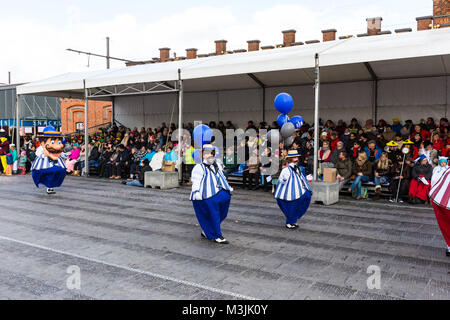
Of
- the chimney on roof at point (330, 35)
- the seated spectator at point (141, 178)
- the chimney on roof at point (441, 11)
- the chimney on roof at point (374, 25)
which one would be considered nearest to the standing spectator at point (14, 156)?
the seated spectator at point (141, 178)

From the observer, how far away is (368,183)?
11.5 metres

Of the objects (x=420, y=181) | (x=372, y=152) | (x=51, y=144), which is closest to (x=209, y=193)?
(x=420, y=181)

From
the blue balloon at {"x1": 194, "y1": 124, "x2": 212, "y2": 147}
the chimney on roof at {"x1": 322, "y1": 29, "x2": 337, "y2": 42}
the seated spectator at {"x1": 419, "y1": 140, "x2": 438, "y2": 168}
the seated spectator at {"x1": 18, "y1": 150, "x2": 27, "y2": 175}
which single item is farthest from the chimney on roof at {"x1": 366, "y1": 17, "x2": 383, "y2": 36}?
the blue balloon at {"x1": 194, "y1": 124, "x2": 212, "y2": 147}

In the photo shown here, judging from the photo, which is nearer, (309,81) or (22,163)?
(309,81)

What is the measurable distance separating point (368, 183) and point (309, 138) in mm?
2861

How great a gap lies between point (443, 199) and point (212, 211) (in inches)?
130

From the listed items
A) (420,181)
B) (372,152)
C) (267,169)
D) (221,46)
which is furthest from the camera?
(221,46)

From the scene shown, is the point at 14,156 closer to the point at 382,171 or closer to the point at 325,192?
the point at 325,192

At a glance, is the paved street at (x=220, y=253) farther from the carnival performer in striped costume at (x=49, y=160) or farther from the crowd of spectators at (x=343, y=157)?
the carnival performer in striped costume at (x=49, y=160)

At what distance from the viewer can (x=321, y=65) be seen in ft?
34.7
